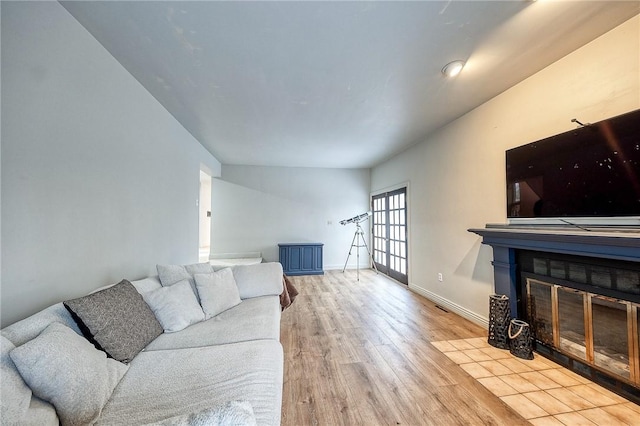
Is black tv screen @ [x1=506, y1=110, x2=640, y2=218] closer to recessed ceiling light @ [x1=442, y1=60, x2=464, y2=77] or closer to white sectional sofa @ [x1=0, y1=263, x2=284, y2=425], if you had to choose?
recessed ceiling light @ [x1=442, y1=60, x2=464, y2=77]

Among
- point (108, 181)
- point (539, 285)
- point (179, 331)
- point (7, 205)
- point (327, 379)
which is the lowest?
point (327, 379)

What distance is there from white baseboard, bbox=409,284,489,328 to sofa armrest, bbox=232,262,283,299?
2295 mm

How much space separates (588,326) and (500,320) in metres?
0.60

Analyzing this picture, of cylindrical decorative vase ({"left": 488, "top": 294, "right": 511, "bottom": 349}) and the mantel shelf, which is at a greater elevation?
the mantel shelf

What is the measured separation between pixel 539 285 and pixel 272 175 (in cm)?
512

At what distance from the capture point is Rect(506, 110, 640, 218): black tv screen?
1596mm

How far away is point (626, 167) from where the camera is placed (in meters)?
1.61

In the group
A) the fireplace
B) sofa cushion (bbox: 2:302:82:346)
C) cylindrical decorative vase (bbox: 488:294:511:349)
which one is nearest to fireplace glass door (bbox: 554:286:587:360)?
the fireplace

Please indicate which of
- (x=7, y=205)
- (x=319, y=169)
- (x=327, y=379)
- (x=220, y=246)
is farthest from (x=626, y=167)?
(x=220, y=246)

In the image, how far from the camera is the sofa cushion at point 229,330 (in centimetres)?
162

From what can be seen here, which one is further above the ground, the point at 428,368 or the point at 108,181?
the point at 108,181

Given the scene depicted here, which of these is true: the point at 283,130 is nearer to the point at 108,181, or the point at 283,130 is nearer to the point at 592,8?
the point at 108,181

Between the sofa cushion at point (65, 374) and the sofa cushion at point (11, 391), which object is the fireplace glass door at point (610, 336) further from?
the sofa cushion at point (11, 391)

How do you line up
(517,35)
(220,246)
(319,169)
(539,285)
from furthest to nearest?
(319,169) < (220,246) < (539,285) < (517,35)
